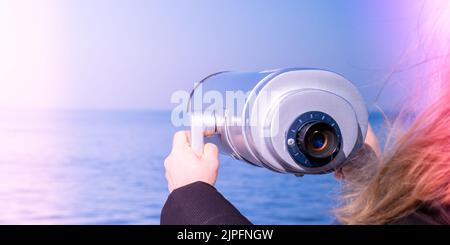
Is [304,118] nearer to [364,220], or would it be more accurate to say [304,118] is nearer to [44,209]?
[364,220]

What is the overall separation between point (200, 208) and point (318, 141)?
0.16 m

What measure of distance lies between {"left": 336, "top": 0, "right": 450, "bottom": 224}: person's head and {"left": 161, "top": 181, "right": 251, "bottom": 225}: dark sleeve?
5.4 inches

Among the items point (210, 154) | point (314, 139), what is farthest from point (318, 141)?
point (210, 154)

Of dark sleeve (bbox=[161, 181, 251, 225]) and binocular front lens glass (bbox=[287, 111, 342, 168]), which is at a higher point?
binocular front lens glass (bbox=[287, 111, 342, 168])

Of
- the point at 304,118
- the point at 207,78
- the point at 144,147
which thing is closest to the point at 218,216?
the point at 304,118

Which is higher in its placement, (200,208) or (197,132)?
(197,132)

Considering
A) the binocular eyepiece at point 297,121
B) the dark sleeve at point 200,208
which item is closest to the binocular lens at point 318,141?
the binocular eyepiece at point 297,121

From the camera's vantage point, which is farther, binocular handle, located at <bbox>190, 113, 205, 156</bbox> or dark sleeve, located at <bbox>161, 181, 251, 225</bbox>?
binocular handle, located at <bbox>190, 113, 205, 156</bbox>

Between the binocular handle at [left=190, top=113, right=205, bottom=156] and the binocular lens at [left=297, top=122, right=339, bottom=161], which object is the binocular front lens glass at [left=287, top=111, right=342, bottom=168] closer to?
the binocular lens at [left=297, top=122, right=339, bottom=161]

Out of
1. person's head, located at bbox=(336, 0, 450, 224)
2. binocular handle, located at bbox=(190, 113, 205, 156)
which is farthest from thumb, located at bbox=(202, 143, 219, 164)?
person's head, located at bbox=(336, 0, 450, 224)

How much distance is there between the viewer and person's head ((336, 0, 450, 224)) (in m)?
0.55

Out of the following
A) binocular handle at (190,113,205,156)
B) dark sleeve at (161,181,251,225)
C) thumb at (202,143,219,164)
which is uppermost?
binocular handle at (190,113,205,156)

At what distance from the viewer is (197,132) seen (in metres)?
0.74

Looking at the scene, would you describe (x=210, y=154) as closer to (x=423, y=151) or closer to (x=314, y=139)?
(x=314, y=139)
